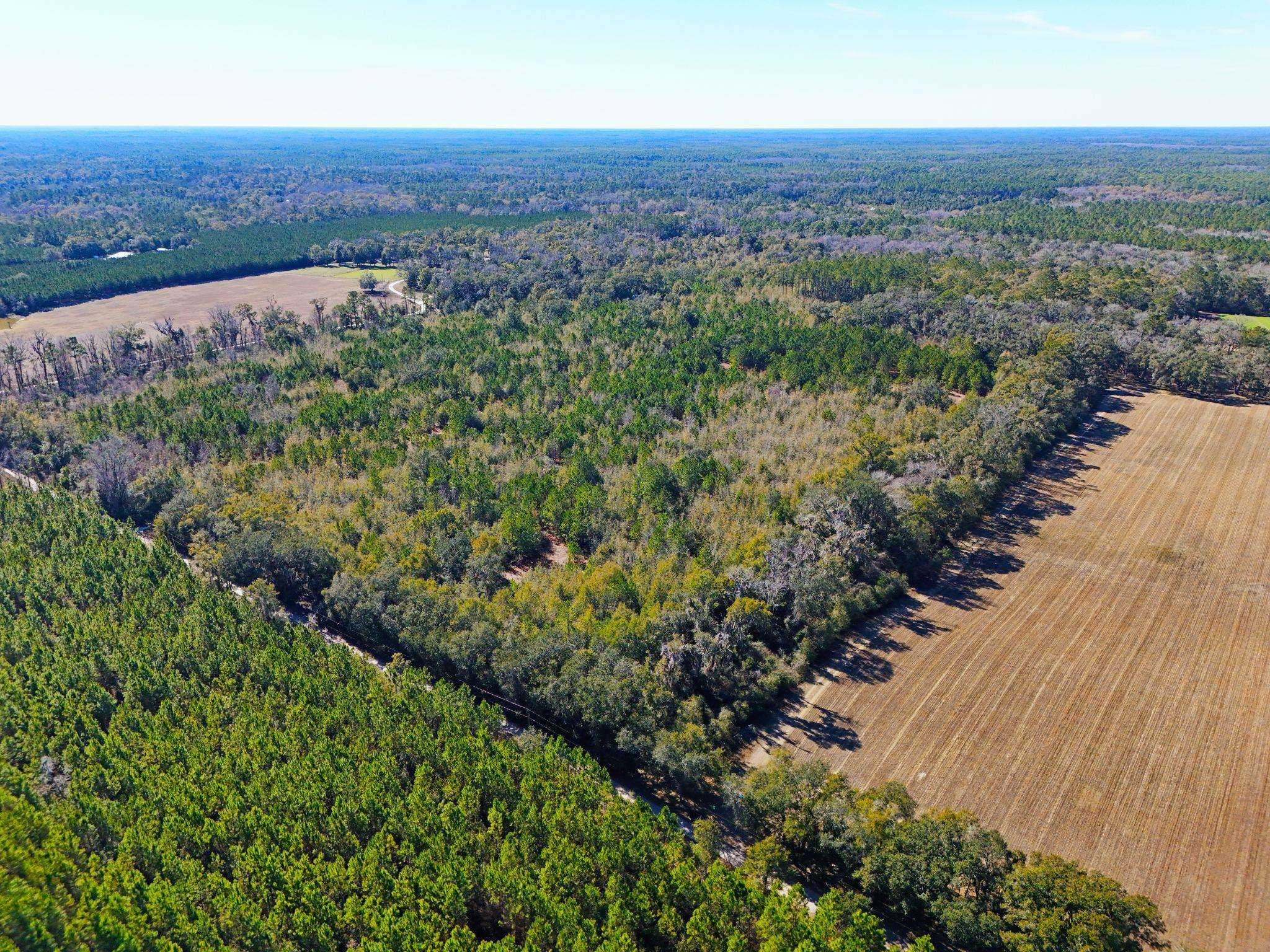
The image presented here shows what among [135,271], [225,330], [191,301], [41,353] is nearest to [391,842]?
[41,353]

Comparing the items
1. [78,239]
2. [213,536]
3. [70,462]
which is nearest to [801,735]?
[213,536]

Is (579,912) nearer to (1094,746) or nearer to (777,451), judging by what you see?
(1094,746)

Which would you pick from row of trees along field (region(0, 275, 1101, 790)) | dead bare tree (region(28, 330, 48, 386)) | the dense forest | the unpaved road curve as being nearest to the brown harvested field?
the dense forest

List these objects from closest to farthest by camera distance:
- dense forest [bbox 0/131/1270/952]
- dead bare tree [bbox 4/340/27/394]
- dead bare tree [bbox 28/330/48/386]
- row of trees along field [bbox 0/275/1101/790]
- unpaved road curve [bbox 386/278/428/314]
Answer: dense forest [bbox 0/131/1270/952], row of trees along field [bbox 0/275/1101/790], dead bare tree [bbox 4/340/27/394], dead bare tree [bbox 28/330/48/386], unpaved road curve [bbox 386/278/428/314]

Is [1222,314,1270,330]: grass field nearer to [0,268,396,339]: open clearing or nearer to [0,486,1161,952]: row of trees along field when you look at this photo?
[0,486,1161,952]: row of trees along field

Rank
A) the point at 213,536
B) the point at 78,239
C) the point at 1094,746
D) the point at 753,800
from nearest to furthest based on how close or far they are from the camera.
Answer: the point at 753,800 → the point at 1094,746 → the point at 213,536 → the point at 78,239
